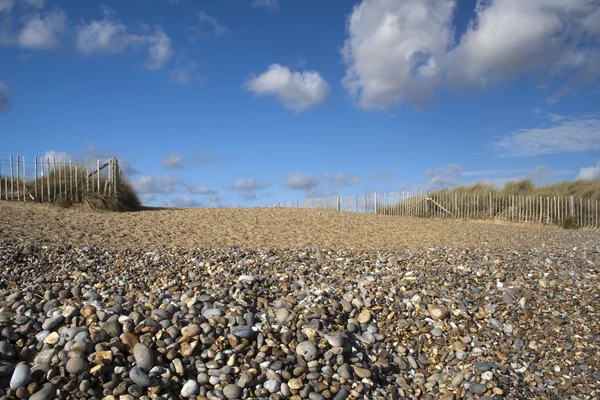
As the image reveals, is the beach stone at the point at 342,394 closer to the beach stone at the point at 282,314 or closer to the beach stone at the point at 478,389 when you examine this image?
the beach stone at the point at 282,314

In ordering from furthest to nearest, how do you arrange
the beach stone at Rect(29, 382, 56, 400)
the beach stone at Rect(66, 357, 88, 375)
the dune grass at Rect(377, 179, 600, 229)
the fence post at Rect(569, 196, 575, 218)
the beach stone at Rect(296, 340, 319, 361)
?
the fence post at Rect(569, 196, 575, 218)
the dune grass at Rect(377, 179, 600, 229)
the beach stone at Rect(296, 340, 319, 361)
the beach stone at Rect(66, 357, 88, 375)
the beach stone at Rect(29, 382, 56, 400)

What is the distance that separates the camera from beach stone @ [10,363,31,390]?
8.85 ft

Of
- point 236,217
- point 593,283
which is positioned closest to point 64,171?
point 236,217

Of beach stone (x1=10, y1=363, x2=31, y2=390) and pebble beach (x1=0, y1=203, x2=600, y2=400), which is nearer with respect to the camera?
beach stone (x1=10, y1=363, x2=31, y2=390)

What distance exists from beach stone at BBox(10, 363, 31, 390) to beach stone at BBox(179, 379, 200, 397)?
0.94m

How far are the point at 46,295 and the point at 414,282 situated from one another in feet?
11.4

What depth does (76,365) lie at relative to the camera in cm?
284

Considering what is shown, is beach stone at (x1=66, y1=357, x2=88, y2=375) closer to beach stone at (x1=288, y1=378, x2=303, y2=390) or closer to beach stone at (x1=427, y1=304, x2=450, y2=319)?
beach stone at (x1=288, y1=378, x2=303, y2=390)

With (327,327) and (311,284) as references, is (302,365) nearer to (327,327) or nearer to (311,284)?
(327,327)

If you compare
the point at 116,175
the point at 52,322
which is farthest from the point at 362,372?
the point at 116,175

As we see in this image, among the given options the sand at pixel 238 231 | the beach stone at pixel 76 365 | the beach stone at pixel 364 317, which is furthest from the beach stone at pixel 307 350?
the sand at pixel 238 231

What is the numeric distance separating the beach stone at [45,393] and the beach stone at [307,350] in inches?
62.9

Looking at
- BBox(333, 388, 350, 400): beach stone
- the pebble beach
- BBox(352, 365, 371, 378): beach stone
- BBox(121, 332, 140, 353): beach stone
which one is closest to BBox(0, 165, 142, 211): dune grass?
the pebble beach

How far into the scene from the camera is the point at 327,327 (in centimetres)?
361
